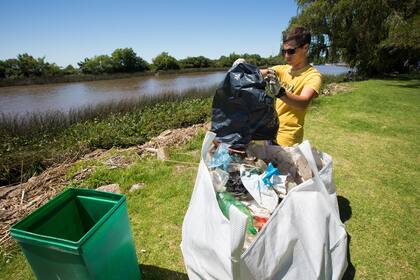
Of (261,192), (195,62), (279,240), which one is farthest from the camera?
(195,62)

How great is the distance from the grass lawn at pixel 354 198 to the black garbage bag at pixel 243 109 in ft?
4.12

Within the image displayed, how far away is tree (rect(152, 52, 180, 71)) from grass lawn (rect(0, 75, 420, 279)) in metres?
62.2

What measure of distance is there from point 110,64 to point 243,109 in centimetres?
5648

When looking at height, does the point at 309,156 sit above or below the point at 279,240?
above

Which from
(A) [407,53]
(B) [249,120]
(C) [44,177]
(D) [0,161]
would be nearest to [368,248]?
(B) [249,120]

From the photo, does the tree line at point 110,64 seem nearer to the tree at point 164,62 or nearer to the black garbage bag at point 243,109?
the tree at point 164,62

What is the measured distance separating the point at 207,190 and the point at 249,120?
1.92 ft

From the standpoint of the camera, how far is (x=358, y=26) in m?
15.4

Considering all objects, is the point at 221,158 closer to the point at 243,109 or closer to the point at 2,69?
the point at 243,109

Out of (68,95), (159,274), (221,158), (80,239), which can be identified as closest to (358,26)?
(221,158)

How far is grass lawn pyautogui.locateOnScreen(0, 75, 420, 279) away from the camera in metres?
2.10

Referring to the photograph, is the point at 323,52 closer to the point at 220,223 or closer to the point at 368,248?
the point at 368,248

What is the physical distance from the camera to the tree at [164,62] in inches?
2491

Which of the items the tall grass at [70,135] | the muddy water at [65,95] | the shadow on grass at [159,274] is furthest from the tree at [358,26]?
the shadow on grass at [159,274]
